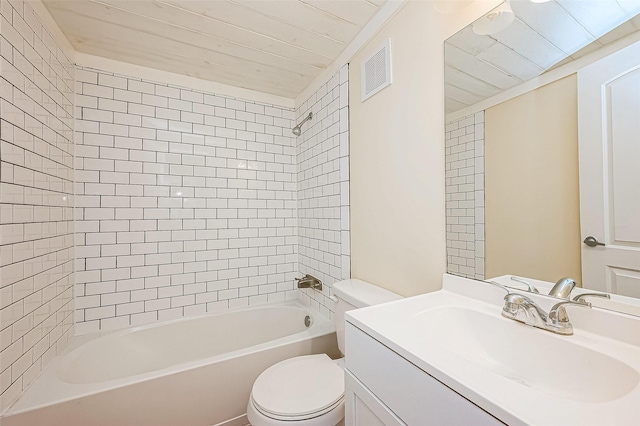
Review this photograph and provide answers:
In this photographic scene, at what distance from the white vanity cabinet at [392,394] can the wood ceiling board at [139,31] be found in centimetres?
182

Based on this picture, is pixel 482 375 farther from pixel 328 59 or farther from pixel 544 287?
pixel 328 59

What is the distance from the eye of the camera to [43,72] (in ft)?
4.52

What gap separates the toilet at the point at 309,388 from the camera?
1.07 metres

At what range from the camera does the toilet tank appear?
134 centimetres

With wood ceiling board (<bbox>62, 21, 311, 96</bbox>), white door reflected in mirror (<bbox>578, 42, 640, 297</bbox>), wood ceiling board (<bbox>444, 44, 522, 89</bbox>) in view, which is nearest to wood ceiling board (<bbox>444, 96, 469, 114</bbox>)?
wood ceiling board (<bbox>444, 44, 522, 89</bbox>)

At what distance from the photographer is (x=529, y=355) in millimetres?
730

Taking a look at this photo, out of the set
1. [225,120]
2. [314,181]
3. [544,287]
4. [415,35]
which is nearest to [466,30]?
[415,35]

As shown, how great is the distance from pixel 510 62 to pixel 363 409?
1297 millimetres

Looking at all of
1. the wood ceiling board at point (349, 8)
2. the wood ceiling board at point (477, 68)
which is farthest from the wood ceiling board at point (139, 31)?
the wood ceiling board at point (477, 68)

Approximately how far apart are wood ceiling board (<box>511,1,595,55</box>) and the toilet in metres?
1.17

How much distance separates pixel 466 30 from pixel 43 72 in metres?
2.07

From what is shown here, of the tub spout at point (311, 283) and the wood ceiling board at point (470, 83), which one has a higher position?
the wood ceiling board at point (470, 83)

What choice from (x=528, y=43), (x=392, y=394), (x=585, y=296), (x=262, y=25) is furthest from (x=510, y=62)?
(x=262, y=25)

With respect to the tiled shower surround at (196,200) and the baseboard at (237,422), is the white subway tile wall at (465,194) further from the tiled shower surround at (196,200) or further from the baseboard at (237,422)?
the baseboard at (237,422)
